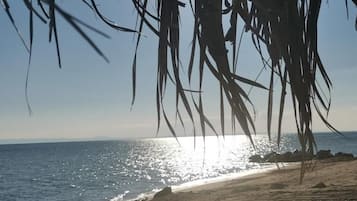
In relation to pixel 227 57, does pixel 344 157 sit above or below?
below

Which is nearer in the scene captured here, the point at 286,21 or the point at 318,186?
the point at 286,21

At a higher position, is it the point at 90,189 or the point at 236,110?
the point at 236,110

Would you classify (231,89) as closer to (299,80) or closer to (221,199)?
(299,80)

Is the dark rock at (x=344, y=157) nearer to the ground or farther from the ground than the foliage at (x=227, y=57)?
nearer to the ground

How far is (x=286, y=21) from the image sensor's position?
1.56 metres

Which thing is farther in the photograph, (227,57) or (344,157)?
(344,157)

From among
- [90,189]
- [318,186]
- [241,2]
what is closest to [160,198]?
[318,186]

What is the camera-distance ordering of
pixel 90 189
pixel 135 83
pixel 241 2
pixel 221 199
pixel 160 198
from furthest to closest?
pixel 90 189
pixel 160 198
pixel 221 199
pixel 241 2
pixel 135 83

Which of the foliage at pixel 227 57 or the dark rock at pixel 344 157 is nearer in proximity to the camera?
the foliage at pixel 227 57

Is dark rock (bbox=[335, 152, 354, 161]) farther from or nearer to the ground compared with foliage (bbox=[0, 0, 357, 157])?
nearer to the ground

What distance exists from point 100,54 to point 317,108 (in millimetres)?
851

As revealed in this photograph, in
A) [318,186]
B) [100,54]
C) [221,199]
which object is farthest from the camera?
[221,199]

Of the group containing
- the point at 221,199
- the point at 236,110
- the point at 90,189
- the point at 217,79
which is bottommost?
the point at 90,189

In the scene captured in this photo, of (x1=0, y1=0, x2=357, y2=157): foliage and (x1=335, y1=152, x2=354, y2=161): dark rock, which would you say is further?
(x1=335, y1=152, x2=354, y2=161): dark rock
